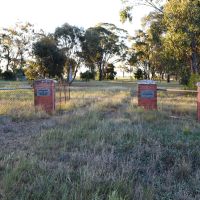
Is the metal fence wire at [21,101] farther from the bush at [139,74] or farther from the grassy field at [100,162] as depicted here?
the bush at [139,74]

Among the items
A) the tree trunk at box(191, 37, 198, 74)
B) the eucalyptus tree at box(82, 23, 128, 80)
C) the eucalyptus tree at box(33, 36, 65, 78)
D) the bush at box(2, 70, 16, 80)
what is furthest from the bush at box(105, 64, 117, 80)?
the tree trunk at box(191, 37, 198, 74)

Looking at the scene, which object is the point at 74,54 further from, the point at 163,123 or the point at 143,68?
the point at 163,123

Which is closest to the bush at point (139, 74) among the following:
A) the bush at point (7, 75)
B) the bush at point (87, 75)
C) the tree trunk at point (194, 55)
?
the bush at point (87, 75)

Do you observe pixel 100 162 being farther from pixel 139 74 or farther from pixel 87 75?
pixel 139 74

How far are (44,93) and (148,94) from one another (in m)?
4.21

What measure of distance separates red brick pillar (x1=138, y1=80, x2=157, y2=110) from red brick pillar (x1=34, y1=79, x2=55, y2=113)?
11.9ft

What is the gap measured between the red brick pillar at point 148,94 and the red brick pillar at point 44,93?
11.9 feet

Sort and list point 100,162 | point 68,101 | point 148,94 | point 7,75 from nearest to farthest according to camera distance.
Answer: point 100,162, point 148,94, point 68,101, point 7,75

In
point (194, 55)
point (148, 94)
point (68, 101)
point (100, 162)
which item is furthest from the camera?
point (194, 55)

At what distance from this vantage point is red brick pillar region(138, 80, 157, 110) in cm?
1323

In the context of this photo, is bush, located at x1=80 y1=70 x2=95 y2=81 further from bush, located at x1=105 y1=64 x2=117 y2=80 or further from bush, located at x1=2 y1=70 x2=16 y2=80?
bush, located at x1=2 y1=70 x2=16 y2=80

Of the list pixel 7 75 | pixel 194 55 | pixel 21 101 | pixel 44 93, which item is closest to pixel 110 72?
pixel 7 75

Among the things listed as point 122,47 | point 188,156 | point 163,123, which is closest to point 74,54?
point 122,47

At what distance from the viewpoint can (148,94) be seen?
43.9 feet
